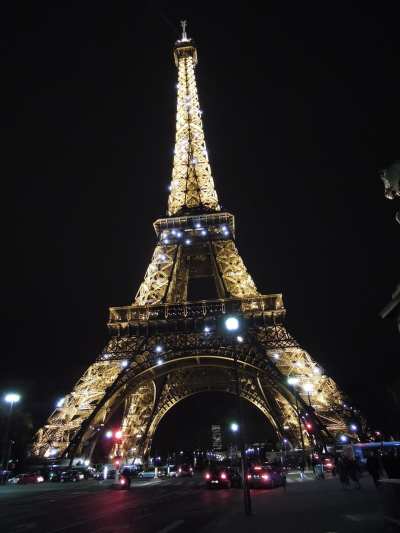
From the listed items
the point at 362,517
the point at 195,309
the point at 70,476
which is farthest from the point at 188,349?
the point at 362,517

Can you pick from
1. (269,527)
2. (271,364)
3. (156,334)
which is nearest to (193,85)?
(156,334)

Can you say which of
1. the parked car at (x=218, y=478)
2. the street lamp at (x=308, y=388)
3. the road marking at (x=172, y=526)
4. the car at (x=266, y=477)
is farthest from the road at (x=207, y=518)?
the street lamp at (x=308, y=388)

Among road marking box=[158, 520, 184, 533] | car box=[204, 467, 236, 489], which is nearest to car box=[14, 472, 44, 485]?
car box=[204, 467, 236, 489]

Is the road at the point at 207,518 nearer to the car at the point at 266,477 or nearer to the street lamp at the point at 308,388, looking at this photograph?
the car at the point at 266,477

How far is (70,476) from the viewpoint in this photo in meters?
35.7

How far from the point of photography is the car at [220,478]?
25516 mm

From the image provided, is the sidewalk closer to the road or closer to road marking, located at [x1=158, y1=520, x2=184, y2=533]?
the road

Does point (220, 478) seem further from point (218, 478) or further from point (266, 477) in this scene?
point (266, 477)

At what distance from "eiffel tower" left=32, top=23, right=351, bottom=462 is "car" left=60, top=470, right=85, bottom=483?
4.55 ft

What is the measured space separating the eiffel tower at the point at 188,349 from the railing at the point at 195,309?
11 cm

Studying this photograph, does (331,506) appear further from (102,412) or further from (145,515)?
(102,412)

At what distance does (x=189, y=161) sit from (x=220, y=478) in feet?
150

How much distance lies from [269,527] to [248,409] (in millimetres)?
80262

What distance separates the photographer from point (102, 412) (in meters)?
38.3
